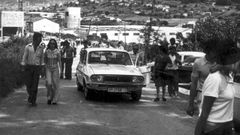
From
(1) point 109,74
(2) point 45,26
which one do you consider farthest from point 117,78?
(2) point 45,26

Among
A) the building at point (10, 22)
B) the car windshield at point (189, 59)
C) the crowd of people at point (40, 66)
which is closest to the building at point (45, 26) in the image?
the building at point (10, 22)

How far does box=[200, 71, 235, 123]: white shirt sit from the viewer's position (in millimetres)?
4262

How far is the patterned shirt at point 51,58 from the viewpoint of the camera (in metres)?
12.5

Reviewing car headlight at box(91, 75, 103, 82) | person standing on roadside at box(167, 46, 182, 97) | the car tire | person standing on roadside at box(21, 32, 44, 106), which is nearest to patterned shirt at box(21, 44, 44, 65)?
person standing on roadside at box(21, 32, 44, 106)

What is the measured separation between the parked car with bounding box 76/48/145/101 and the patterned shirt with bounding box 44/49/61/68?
3.39ft

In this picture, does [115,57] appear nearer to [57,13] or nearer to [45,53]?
[45,53]

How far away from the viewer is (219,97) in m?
4.32

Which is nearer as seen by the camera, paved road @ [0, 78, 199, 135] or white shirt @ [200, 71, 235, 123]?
white shirt @ [200, 71, 235, 123]

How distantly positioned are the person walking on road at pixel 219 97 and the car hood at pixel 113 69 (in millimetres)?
8702

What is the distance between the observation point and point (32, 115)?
1059 centimetres

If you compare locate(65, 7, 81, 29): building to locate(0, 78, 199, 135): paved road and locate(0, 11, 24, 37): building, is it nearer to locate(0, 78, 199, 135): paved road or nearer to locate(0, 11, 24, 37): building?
locate(0, 11, 24, 37): building

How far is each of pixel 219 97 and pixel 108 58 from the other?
407 inches

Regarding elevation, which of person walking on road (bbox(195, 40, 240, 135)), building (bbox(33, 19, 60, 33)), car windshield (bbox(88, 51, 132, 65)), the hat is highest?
the hat

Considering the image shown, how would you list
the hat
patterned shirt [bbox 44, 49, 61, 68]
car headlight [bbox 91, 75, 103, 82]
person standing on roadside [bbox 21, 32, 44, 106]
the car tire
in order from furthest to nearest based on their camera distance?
car headlight [bbox 91, 75, 103, 82] < patterned shirt [bbox 44, 49, 61, 68] < person standing on roadside [bbox 21, 32, 44, 106] < the car tire < the hat
